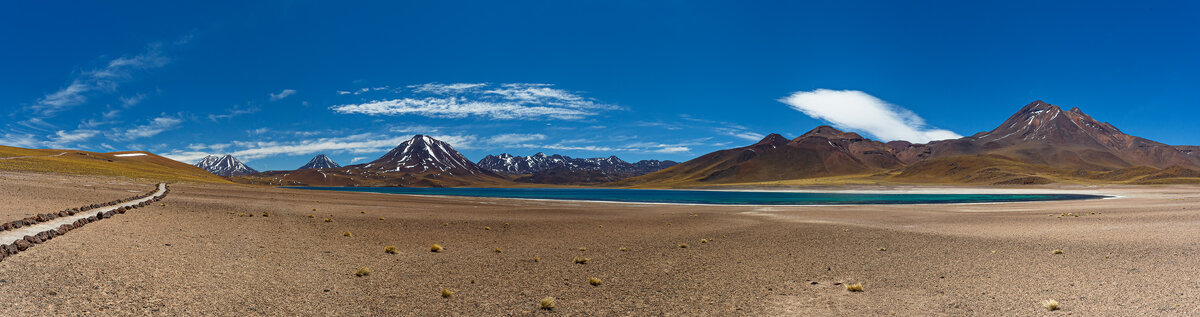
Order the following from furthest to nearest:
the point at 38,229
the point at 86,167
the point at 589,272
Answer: the point at 86,167 → the point at 38,229 → the point at 589,272

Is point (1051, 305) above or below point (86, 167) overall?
below

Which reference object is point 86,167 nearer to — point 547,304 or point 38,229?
point 38,229

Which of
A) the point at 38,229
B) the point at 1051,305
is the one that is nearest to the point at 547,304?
the point at 1051,305

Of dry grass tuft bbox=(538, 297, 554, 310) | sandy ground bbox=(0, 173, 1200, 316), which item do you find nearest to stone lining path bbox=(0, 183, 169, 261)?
sandy ground bbox=(0, 173, 1200, 316)

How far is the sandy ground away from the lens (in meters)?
10.7

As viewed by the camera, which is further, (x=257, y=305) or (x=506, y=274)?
(x=506, y=274)

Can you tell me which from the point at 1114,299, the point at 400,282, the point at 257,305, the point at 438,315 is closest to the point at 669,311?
the point at 438,315

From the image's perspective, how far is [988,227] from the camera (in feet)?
93.2

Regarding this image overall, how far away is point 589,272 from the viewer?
15.3 meters

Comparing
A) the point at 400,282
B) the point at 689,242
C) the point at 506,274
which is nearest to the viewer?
the point at 400,282

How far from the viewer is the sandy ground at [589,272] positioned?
10.7 metres

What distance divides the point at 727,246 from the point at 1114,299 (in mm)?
11776

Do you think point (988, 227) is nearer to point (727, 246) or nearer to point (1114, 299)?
point (727, 246)

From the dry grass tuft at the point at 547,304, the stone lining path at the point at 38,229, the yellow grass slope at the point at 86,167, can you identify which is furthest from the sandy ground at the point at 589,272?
the yellow grass slope at the point at 86,167
